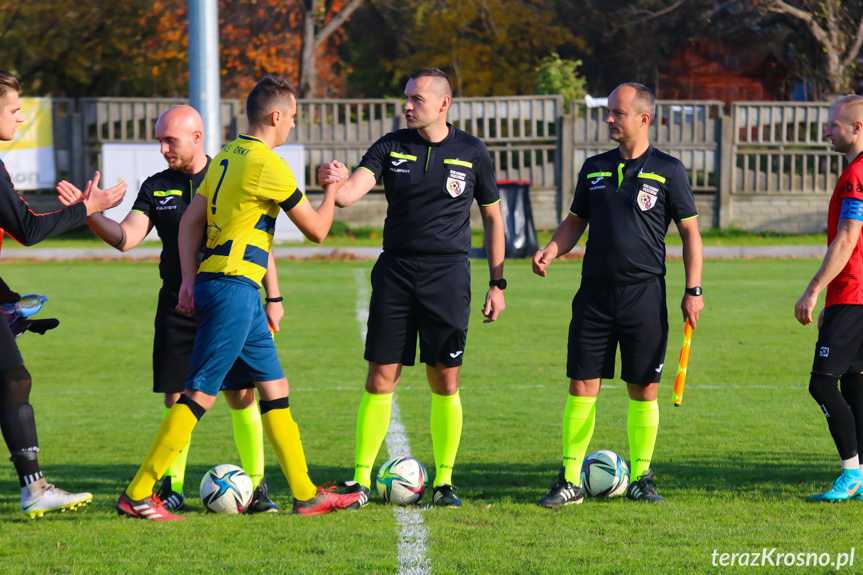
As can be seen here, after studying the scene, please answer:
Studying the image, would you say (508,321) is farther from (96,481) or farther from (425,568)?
(425,568)

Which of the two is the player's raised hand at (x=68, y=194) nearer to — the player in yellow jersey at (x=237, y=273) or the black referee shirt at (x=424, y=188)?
the player in yellow jersey at (x=237, y=273)

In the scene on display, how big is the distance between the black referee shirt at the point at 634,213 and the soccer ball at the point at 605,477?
1029 mm

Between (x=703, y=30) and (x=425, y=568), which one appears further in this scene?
(x=703, y=30)

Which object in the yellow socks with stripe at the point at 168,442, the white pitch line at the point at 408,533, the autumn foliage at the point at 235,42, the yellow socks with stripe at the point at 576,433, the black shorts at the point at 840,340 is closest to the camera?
the white pitch line at the point at 408,533

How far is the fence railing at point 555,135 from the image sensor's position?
90.5 feet

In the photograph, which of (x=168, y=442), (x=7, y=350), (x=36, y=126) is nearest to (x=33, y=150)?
(x=36, y=126)

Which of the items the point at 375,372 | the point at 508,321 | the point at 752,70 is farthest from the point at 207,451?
the point at 752,70

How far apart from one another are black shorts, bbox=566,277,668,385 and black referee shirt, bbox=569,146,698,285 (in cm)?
8

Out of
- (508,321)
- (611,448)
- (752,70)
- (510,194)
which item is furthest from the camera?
(752,70)

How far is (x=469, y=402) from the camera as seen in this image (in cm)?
884

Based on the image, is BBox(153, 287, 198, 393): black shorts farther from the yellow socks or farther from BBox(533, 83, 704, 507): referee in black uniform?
BBox(533, 83, 704, 507): referee in black uniform

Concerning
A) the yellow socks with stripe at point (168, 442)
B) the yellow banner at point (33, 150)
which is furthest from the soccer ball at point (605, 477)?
the yellow banner at point (33, 150)

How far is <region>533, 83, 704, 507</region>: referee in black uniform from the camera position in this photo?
5.61 m

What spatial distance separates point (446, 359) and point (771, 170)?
2460 cm
